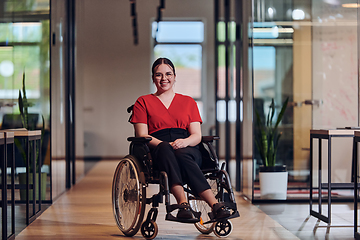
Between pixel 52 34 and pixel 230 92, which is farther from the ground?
pixel 52 34

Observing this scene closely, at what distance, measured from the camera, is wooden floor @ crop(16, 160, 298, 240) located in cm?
271

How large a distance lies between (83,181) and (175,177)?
349 centimetres

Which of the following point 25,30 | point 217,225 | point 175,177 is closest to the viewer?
point 175,177

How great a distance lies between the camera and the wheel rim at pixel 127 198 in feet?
8.11

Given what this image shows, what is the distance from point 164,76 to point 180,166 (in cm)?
58

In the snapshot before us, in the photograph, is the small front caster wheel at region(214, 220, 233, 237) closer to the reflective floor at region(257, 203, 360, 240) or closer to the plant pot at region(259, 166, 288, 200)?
the reflective floor at region(257, 203, 360, 240)

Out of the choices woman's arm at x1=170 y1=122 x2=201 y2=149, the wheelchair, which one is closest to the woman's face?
woman's arm at x1=170 y1=122 x2=201 y2=149

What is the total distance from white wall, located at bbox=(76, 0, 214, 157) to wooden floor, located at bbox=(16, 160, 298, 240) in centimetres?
522

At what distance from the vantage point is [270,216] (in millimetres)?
3348

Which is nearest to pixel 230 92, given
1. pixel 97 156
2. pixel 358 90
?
pixel 358 90

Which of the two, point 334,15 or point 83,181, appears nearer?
point 334,15

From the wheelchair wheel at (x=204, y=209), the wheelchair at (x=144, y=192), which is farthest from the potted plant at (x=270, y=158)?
the wheelchair at (x=144, y=192)

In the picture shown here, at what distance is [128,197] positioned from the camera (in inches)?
103

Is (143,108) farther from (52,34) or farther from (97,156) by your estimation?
(97,156)
